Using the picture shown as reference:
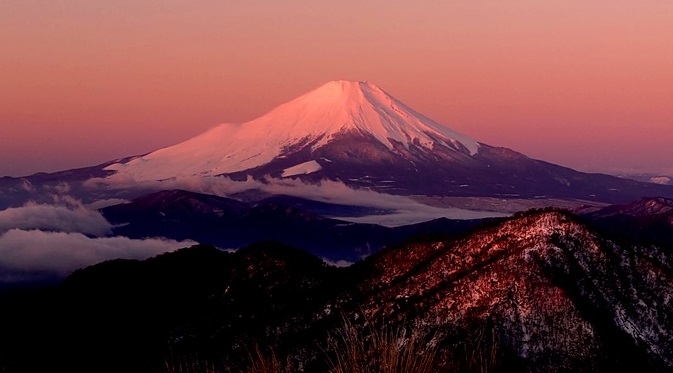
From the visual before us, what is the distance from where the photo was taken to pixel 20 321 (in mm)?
78312

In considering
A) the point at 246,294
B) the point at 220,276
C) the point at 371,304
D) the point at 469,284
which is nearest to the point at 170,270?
the point at 220,276

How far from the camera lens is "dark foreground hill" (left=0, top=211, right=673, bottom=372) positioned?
56.9 metres

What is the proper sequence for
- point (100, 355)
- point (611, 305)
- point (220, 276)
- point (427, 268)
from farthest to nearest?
1. point (220, 276)
2. point (100, 355)
3. point (427, 268)
4. point (611, 305)

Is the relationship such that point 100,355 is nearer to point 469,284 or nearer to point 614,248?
point 469,284

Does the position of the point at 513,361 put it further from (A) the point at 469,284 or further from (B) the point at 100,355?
(B) the point at 100,355

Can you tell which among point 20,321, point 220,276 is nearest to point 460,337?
point 220,276

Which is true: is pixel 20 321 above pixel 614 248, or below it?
below

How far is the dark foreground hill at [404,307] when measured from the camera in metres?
56.9

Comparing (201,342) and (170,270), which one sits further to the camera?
(170,270)

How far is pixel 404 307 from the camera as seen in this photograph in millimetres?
60188

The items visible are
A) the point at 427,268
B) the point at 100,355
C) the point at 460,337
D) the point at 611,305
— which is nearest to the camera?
the point at 460,337

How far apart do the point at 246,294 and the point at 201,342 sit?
626 centimetres

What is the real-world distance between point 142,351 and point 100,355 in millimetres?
4092

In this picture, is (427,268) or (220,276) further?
(220,276)
